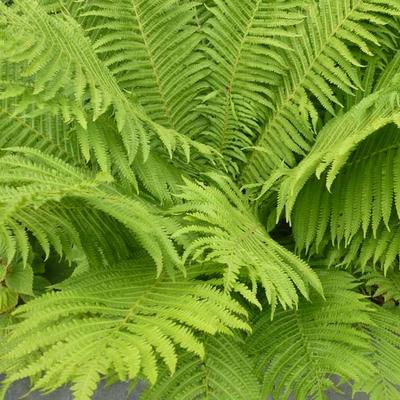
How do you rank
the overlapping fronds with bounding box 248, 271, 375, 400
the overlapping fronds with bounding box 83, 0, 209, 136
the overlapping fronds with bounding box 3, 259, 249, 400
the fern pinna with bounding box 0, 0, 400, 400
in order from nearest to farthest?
the overlapping fronds with bounding box 3, 259, 249, 400 < the fern pinna with bounding box 0, 0, 400, 400 < the overlapping fronds with bounding box 248, 271, 375, 400 < the overlapping fronds with bounding box 83, 0, 209, 136

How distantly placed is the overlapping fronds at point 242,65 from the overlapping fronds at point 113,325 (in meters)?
0.57

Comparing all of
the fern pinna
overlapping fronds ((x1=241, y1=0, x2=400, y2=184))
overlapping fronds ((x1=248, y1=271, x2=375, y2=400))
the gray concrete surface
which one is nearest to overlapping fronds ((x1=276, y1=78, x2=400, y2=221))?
the fern pinna

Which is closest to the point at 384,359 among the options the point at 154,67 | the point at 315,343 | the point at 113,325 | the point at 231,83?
the point at 315,343

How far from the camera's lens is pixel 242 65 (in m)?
1.70

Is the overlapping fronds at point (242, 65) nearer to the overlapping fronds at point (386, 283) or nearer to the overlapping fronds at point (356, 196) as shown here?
the overlapping fronds at point (356, 196)

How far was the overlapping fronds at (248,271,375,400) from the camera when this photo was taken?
1.26 meters

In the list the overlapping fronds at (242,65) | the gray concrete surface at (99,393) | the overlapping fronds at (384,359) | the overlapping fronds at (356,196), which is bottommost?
the gray concrete surface at (99,393)

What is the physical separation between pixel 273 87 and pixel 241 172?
273mm

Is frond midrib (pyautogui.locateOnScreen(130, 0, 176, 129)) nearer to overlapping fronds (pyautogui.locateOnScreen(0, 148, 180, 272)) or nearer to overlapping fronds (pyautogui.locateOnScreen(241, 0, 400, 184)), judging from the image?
overlapping fronds (pyautogui.locateOnScreen(241, 0, 400, 184))

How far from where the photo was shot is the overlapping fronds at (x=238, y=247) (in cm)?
116

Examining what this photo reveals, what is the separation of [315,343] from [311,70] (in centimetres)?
77

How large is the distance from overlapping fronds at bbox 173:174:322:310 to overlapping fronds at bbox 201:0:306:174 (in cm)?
35

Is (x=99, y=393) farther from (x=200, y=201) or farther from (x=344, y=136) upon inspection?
(x=344, y=136)

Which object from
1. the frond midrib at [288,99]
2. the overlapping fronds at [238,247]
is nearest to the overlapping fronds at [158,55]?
the frond midrib at [288,99]
